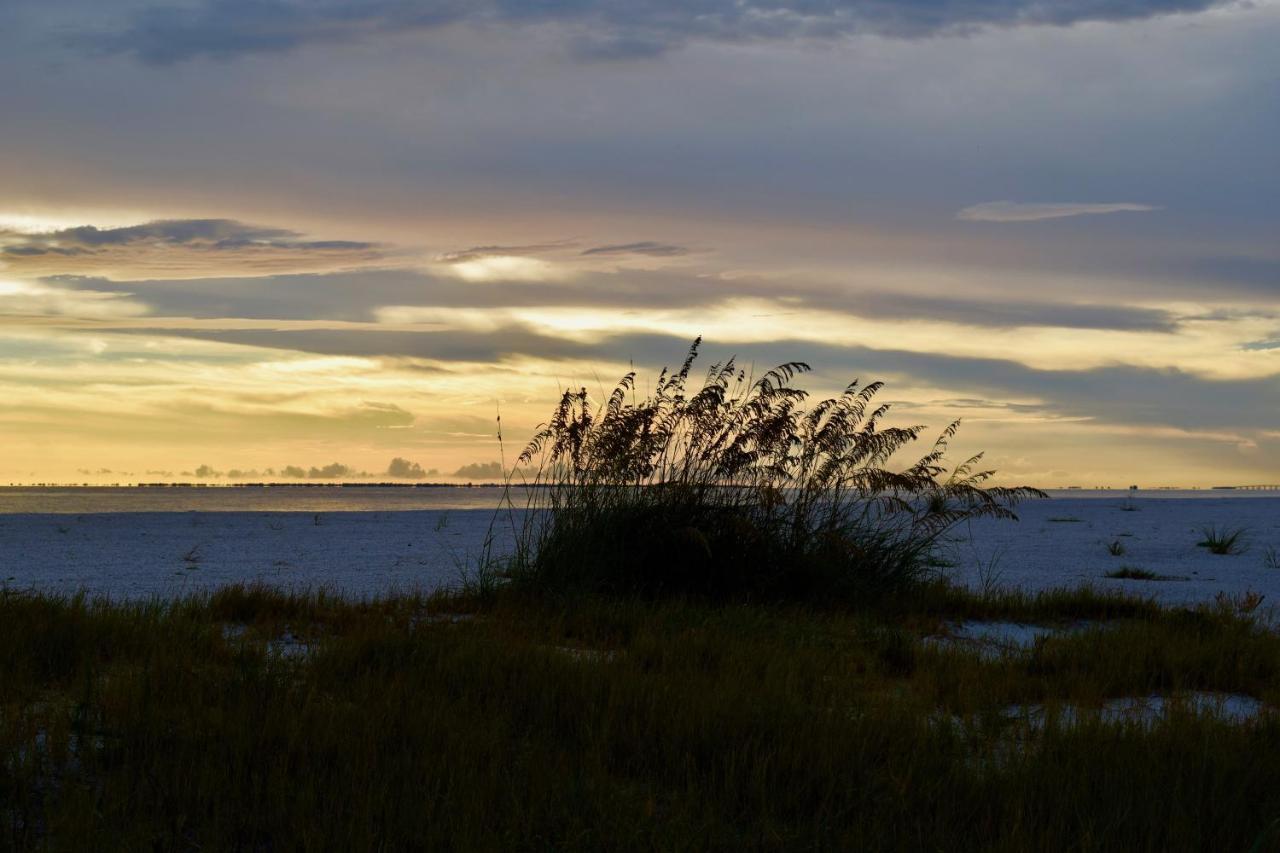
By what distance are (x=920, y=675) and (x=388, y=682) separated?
116 inches

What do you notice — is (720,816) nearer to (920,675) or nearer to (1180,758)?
(1180,758)

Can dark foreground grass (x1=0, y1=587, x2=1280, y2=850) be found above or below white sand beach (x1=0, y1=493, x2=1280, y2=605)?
above

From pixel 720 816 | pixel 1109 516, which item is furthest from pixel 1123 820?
pixel 1109 516

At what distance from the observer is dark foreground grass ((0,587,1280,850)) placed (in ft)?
11.0

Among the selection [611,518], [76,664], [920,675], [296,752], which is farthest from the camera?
[611,518]

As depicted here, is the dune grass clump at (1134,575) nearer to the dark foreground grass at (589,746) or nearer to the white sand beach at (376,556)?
the white sand beach at (376,556)

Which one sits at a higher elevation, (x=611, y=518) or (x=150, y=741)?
(x=611, y=518)

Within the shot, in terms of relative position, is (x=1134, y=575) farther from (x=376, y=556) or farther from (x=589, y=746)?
(x=589, y=746)

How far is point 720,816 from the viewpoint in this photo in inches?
138

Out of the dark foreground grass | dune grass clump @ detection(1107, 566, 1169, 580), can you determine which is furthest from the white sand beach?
the dark foreground grass

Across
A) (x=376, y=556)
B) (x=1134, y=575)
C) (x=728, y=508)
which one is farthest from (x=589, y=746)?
(x=376, y=556)

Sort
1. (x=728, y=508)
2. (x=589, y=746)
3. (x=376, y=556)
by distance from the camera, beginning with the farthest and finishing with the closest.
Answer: (x=376, y=556) < (x=728, y=508) < (x=589, y=746)

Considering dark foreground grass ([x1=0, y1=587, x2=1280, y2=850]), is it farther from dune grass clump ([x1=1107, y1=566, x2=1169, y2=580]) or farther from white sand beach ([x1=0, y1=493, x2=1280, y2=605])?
dune grass clump ([x1=1107, y1=566, x2=1169, y2=580])

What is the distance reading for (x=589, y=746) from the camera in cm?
414
